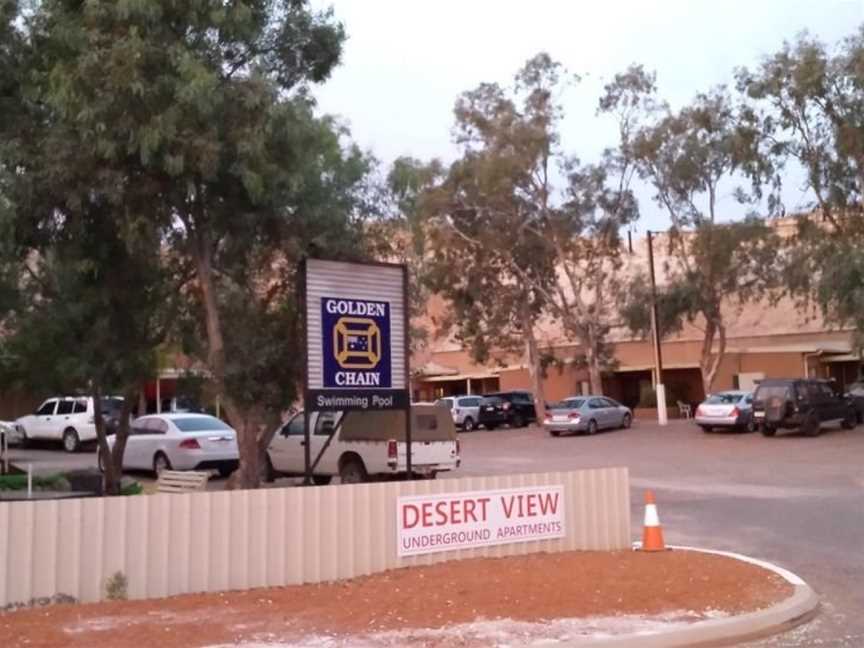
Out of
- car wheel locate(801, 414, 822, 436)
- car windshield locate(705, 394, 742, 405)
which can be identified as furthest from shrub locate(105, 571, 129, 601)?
car windshield locate(705, 394, 742, 405)

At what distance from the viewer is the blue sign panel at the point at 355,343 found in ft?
49.5

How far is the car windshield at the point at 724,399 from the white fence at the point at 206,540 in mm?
28066

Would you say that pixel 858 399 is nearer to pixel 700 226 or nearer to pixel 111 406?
pixel 700 226

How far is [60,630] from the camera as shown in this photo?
9.27 metres

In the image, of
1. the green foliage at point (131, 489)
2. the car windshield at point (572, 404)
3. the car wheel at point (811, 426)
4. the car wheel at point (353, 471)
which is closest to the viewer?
the green foliage at point (131, 489)

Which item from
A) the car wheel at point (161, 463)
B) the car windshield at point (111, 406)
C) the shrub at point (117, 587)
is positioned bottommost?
the shrub at point (117, 587)

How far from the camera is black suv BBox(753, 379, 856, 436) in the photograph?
3681 centimetres

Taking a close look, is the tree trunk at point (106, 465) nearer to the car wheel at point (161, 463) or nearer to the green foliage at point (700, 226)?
the car wheel at point (161, 463)

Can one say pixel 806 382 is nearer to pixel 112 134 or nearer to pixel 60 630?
pixel 112 134

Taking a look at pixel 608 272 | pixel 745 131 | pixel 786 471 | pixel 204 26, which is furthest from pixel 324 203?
pixel 608 272

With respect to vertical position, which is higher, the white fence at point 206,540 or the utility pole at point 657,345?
the utility pole at point 657,345

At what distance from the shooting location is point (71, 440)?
1529 inches

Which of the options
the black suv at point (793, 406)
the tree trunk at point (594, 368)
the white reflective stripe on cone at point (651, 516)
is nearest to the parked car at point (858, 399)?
the black suv at point (793, 406)

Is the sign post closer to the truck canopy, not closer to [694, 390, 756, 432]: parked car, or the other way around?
the truck canopy
